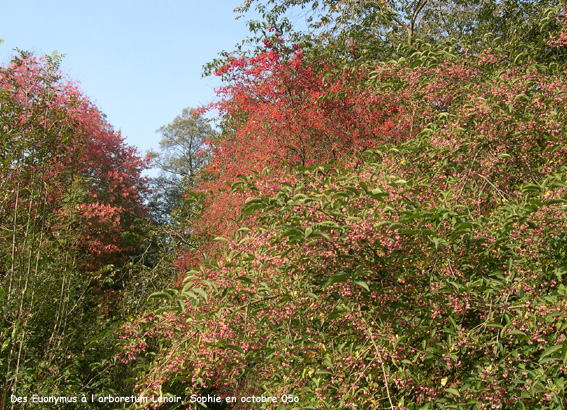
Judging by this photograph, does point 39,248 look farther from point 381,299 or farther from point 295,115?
point 295,115

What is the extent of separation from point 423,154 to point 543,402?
1639 millimetres

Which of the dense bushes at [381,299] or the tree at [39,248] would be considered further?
the tree at [39,248]

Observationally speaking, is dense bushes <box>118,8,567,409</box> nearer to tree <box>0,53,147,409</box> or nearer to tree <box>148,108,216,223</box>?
tree <box>0,53,147,409</box>

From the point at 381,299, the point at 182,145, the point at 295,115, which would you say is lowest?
the point at 381,299

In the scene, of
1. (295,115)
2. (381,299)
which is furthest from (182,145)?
(381,299)

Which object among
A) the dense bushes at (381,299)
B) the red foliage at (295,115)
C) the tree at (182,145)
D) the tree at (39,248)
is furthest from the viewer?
the tree at (182,145)

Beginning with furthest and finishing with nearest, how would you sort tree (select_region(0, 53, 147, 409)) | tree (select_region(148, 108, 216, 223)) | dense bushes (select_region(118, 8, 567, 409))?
tree (select_region(148, 108, 216, 223)) → tree (select_region(0, 53, 147, 409)) → dense bushes (select_region(118, 8, 567, 409))

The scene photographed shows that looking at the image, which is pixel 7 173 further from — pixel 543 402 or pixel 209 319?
pixel 543 402

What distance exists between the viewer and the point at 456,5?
31.1 feet

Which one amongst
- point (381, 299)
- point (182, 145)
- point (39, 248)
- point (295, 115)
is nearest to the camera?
point (381, 299)

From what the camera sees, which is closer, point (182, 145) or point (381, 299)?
point (381, 299)

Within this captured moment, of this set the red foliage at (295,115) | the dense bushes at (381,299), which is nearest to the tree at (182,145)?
the red foliage at (295,115)

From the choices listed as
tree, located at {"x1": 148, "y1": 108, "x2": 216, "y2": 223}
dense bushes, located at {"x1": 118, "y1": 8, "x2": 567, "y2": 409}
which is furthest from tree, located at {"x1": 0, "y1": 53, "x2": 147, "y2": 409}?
tree, located at {"x1": 148, "y1": 108, "x2": 216, "y2": 223}

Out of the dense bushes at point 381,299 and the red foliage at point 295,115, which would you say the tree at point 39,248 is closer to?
the dense bushes at point 381,299
